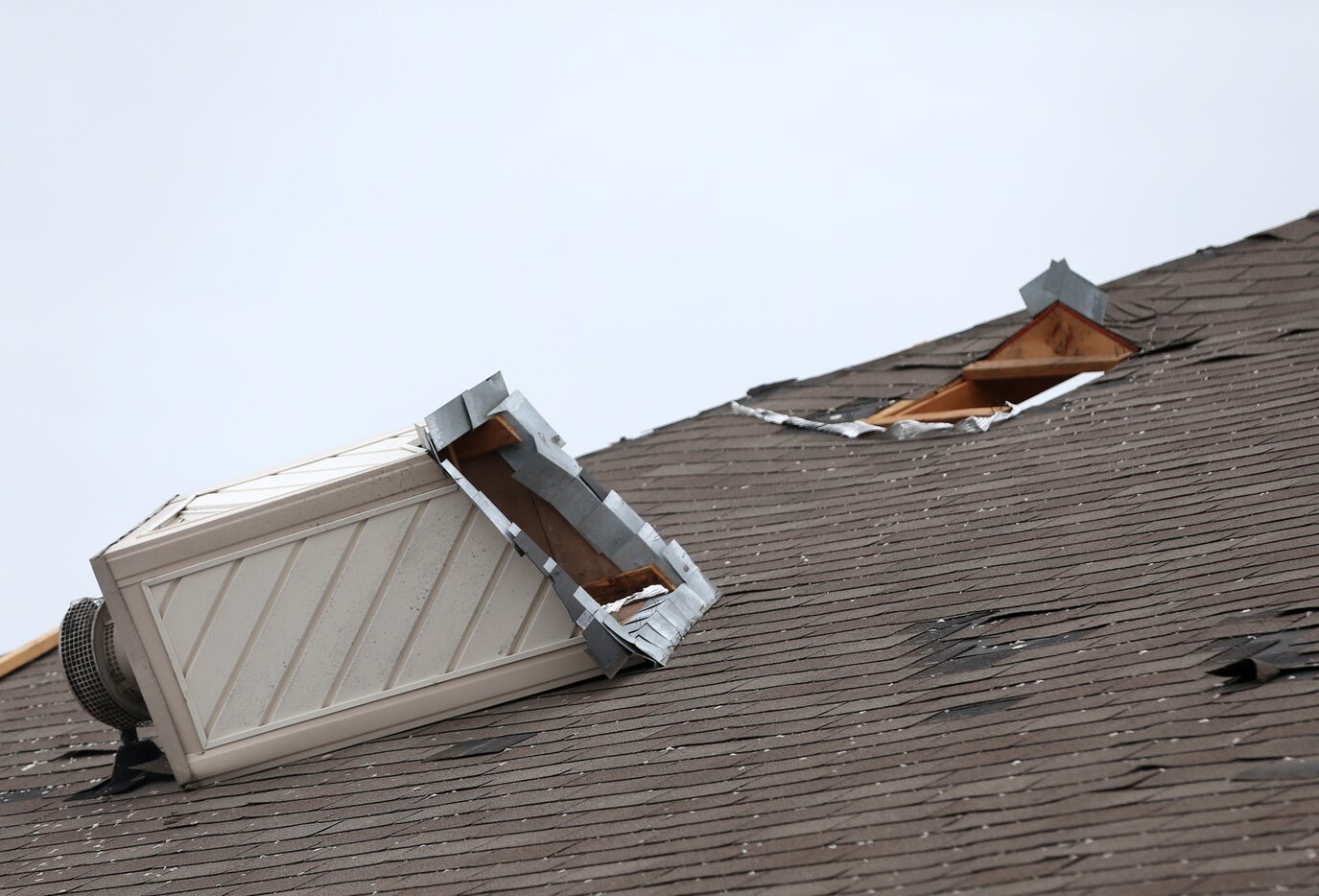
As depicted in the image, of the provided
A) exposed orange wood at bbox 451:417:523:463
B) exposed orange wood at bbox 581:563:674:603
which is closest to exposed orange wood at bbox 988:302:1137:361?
exposed orange wood at bbox 581:563:674:603

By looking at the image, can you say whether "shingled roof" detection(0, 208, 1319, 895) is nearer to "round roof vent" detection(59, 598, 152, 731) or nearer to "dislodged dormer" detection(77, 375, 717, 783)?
"dislodged dormer" detection(77, 375, 717, 783)

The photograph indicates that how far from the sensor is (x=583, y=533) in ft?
26.9

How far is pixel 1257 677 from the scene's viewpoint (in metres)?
5.36

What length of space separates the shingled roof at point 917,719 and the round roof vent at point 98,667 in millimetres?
465

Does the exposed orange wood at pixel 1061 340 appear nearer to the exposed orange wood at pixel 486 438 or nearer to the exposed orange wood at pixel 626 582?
the exposed orange wood at pixel 626 582

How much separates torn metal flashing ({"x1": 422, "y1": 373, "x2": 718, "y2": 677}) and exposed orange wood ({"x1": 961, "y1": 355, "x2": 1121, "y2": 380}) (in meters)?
3.71

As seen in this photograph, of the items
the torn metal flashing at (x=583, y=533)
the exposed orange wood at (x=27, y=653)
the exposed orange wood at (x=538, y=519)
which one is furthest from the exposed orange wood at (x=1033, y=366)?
the exposed orange wood at (x=27, y=653)

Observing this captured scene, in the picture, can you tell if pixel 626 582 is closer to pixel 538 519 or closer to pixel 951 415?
pixel 538 519

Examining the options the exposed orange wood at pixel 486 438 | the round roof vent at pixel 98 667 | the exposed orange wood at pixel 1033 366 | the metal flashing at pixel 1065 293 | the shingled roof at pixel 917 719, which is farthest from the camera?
the metal flashing at pixel 1065 293

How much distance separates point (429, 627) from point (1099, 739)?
11.6 feet

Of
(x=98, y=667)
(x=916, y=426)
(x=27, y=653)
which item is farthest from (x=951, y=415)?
(x=27, y=653)

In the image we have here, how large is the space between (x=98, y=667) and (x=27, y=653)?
365 centimetres

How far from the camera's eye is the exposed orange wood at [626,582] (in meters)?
8.29

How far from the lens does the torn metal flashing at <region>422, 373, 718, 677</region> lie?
7.62 meters
